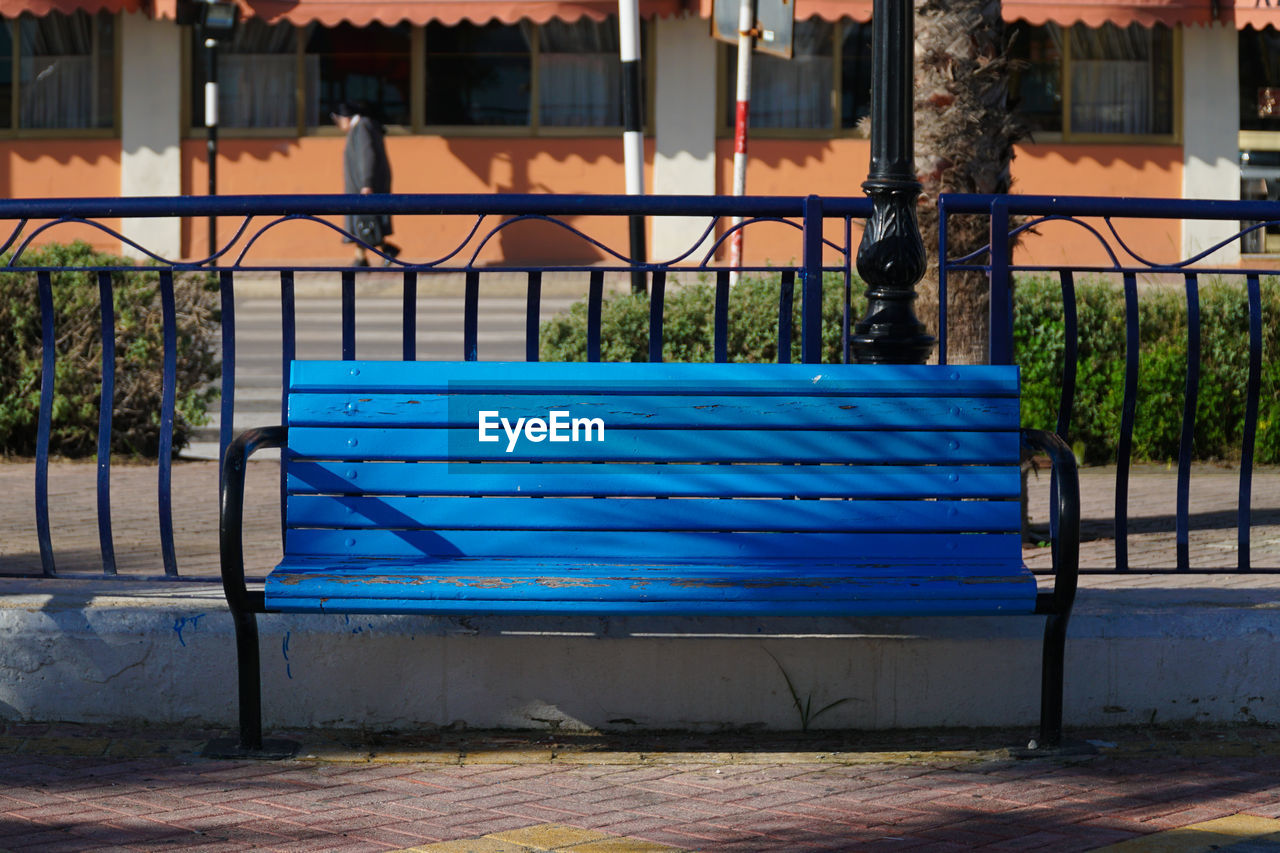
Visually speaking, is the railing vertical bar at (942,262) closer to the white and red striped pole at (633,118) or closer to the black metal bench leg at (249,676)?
the black metal bench leg at (249,676)

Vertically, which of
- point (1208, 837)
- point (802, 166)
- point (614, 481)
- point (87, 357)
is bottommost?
point (1208, 837)

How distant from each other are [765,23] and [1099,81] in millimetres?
9420

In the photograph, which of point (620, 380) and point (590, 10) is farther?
point (590, 10)

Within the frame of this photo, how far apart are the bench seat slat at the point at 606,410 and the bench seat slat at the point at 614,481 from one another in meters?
0.11

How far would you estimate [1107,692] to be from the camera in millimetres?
4625

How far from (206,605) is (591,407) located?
1.20 metres

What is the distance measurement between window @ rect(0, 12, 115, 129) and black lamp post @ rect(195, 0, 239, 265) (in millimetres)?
2027

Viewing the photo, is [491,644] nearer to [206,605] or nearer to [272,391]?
[206,605]

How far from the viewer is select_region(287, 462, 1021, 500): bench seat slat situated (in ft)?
14.3

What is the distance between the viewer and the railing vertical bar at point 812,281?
4.73 m

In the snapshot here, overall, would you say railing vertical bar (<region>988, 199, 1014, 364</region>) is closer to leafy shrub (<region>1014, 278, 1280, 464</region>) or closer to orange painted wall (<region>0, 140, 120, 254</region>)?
leafy shrub (<region>1014, 278, 1280, 464</region>)

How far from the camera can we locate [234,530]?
411 centimetres

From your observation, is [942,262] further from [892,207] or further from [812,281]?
[812,281]

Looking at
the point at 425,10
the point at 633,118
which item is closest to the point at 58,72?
the point at 425,10
